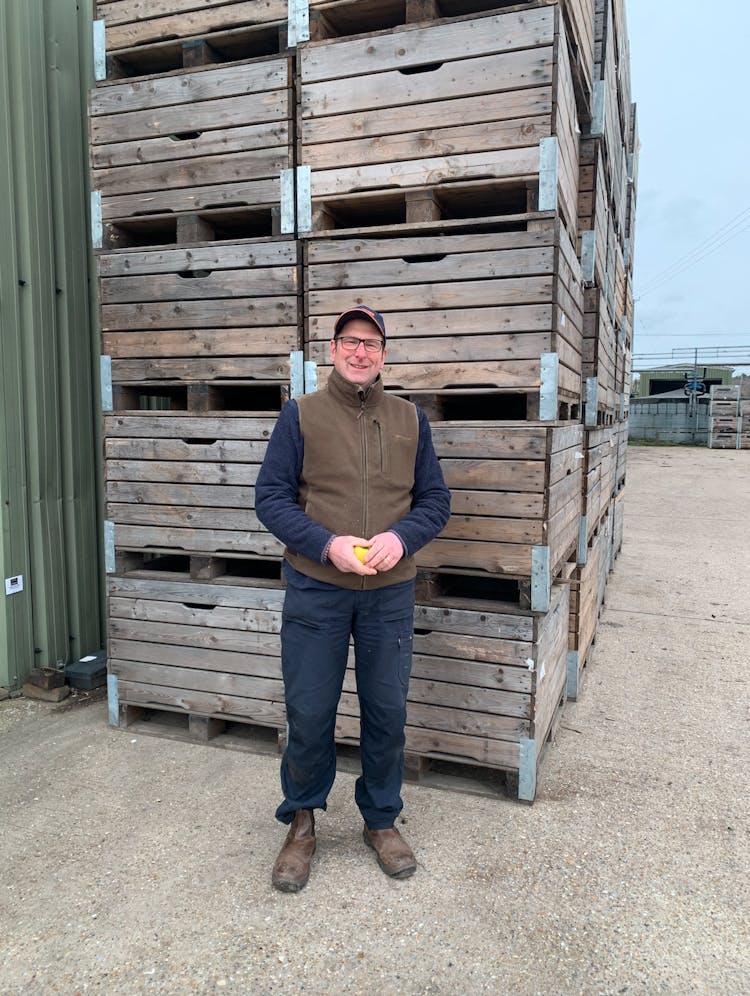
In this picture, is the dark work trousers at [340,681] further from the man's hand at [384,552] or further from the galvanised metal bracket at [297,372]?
the galvanised metal bracket at [297,372]

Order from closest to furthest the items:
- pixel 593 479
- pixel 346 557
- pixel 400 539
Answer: pixel 346 557 < pixel 400 539 < pixel 593 479

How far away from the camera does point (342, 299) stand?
155 inches

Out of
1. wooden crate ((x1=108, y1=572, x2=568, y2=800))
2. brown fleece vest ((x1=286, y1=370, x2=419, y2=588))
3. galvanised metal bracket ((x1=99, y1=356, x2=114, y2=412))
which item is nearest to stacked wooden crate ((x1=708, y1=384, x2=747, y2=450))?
wooden crate ((x1=108, y1=572, x2=568, y2=800))

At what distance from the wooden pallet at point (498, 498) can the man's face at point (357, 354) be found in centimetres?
77

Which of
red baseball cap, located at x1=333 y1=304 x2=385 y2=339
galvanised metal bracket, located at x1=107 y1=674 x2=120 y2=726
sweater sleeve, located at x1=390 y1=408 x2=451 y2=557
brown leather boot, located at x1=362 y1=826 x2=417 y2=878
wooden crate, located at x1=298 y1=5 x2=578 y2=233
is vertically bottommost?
brown leather boot, located at x1=362 y1=826 x2=417 y2=878

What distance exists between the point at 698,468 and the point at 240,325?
67.8 feet

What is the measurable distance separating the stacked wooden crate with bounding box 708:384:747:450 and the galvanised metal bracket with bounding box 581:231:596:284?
27.5 m

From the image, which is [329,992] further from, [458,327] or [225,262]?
[225,262]

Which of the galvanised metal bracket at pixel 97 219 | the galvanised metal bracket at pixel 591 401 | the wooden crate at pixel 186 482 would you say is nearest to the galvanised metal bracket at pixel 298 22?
the galvanised metal bracket at pixel 97 219

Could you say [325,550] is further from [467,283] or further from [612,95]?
[612,95]

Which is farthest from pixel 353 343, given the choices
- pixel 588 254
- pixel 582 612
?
pixel 582 612

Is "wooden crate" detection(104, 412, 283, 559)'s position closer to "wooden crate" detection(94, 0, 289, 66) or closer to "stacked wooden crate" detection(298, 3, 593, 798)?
"stacked wooden crate" detection(298, 3, 593, 798)

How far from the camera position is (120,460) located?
14.6 feet

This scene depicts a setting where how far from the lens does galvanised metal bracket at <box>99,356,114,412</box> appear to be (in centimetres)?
442
